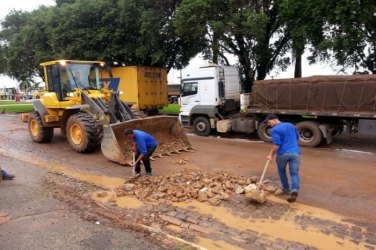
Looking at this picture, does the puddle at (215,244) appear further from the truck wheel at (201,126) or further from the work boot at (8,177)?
the truck wheel at (201,126)

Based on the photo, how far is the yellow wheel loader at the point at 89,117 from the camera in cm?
997

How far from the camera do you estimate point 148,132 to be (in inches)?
421

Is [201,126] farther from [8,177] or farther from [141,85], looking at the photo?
[8,177]

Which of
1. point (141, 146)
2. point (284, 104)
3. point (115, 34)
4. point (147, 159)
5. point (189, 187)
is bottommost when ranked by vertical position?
point (189, 187)

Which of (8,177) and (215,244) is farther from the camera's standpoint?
(8,177)

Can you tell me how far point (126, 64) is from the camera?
2312 cm

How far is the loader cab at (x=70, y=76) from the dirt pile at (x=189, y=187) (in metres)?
5.40

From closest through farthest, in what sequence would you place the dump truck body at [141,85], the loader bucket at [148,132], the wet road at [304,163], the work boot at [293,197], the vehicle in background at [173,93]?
1. the work boot at [293,197]
2. the wet road at [304,163]
3. the loader bucket at [148,132]
4. the dump truck body at [141,85]
5. the vehicle in background at [173,93]

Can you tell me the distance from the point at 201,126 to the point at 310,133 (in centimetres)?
464

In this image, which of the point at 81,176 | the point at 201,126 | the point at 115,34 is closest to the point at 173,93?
the point at 115,34

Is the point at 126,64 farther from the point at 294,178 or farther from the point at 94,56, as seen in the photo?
the point at 294,178

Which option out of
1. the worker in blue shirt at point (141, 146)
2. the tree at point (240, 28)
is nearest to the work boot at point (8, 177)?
the worker in blue shirt at point (141, 146)

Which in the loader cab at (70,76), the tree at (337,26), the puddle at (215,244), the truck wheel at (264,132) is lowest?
the puddle at (215,244)

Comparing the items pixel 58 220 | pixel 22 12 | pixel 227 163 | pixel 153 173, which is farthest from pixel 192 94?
pixel 22 12
